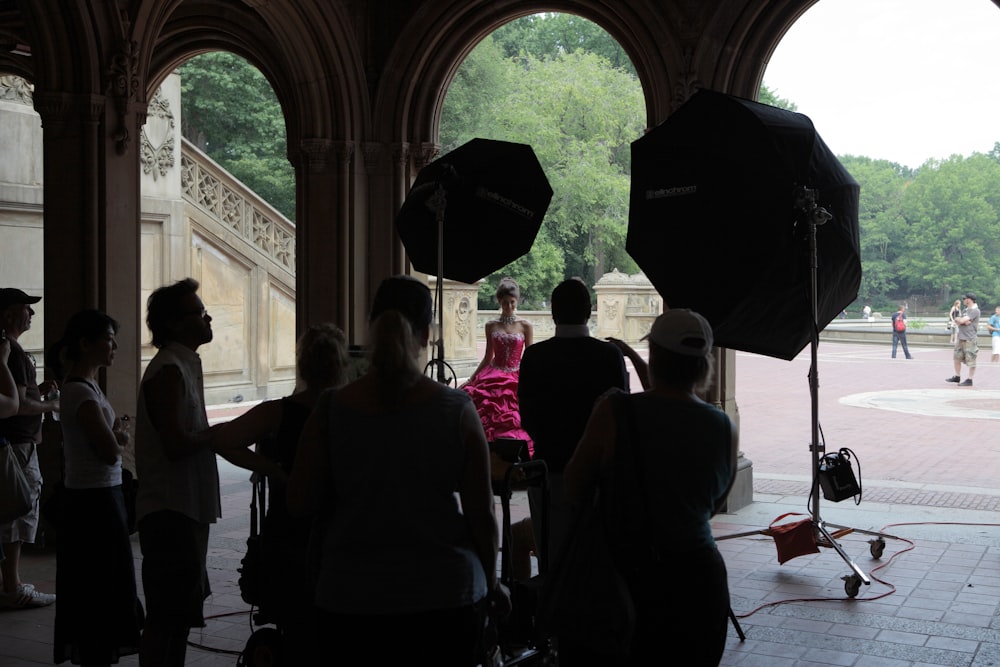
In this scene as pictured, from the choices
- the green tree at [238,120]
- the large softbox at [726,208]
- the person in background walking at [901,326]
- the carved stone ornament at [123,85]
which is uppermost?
the green tree at [238,120]

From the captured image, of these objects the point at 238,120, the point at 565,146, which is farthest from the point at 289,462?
the point at 565,146

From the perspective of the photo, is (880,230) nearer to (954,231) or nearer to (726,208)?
(954,231)

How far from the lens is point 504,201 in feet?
19.8

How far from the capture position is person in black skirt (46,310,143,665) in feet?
13.1

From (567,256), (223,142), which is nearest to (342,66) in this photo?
(223,142)

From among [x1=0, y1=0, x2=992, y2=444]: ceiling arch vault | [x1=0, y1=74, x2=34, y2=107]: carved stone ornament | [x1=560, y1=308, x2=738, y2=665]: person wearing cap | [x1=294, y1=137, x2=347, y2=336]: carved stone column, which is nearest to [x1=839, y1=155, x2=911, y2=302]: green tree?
[x1=0, y1=74, x2=34, y2=107]: carved stone ornament

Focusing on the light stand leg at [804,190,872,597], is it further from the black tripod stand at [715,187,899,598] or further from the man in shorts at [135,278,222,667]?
the man in shorts at [135,278,222,667]

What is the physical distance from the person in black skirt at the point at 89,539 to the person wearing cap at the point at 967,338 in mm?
17689

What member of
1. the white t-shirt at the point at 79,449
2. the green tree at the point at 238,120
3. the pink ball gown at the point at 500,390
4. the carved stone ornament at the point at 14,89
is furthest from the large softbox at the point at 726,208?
the green tree at the point at 238,120

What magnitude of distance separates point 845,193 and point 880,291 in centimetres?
5400

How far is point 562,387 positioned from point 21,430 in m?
3.19

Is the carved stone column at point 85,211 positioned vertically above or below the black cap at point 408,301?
above

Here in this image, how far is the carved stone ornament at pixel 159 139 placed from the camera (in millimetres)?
15703

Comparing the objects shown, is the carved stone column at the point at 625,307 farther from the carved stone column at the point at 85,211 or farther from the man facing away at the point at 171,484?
the man facing away at the point at 171,484
